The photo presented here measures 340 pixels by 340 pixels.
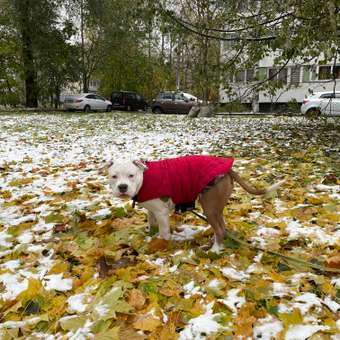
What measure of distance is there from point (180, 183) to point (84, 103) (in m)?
27.5

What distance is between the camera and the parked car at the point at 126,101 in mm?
33500

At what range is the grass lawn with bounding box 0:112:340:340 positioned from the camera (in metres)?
2.51

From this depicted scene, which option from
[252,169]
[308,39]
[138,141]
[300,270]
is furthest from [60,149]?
[300,270]

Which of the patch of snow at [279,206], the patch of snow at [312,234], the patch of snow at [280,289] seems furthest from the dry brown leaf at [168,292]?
the patch of snow at [279,206]

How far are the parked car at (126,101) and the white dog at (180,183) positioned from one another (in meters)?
30.8

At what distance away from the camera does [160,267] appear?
10.8ft

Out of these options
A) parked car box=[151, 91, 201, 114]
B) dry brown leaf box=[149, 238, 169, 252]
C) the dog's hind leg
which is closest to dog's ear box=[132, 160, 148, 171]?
the dog's hind leg

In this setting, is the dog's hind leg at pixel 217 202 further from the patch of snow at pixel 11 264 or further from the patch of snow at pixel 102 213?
the patch of snow at pixel 11 264

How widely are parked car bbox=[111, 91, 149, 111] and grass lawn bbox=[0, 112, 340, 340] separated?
→ 27764 millimetres

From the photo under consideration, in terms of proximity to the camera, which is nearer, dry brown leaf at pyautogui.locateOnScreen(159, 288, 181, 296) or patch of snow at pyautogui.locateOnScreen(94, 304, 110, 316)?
patch of snow at pyautogui.locateOnScreen(94, 304, 110, 316)

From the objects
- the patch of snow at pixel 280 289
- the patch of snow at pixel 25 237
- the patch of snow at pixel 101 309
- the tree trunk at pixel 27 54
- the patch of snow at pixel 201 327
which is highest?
the tree trunk at pixel 27 54

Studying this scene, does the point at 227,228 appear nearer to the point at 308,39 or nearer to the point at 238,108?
the point at 308,39

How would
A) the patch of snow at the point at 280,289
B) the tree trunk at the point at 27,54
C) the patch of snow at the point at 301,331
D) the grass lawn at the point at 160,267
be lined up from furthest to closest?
the tree trunk at the point at 27,54, the patch of snow at the point at 280,289, the grass lawn at the point at 160,267, the patch of snow at the point at 301,331

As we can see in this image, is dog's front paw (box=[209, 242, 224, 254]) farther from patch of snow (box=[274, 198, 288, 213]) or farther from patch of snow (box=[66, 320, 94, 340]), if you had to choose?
patch of snow (box=[66, 320, 94, 340])
